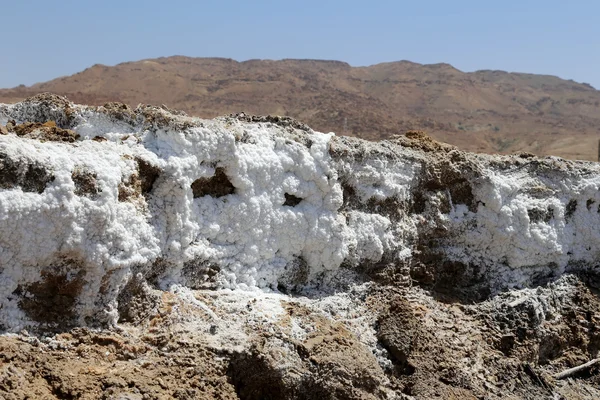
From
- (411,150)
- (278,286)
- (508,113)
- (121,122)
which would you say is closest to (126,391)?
(278,286)

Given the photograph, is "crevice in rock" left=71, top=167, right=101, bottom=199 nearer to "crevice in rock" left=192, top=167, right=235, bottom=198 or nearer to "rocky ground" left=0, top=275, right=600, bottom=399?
"rocky ground" left=0, top=275, right=600, bottom=399

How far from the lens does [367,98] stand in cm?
4578

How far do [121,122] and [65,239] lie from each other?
1.78m

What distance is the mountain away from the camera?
3662cm

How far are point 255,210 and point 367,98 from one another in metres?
40.8

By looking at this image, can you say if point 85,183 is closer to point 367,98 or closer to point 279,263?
point 279,263

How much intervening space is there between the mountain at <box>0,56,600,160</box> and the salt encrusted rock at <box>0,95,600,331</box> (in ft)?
80.4

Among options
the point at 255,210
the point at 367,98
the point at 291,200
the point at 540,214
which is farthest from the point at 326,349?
the point at 367,98

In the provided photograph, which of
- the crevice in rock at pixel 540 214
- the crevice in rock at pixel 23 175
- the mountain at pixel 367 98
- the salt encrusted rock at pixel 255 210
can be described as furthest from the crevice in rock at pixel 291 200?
the mountain at pixel 367 98

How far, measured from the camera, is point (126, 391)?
439 centimetres

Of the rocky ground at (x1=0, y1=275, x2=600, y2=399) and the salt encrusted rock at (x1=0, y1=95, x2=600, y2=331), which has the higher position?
the salt encrusted rock at (x1=0, y1=95, x2=600, y2=331)

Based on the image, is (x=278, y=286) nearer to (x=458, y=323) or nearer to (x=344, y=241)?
(x=344, y=241)

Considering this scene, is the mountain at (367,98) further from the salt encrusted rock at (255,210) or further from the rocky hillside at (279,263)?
the rocky hillside at (279,263)

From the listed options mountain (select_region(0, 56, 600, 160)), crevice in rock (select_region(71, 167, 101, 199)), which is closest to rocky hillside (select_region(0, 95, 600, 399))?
crevice in rock (select_region(71, 167, 101, 199))
